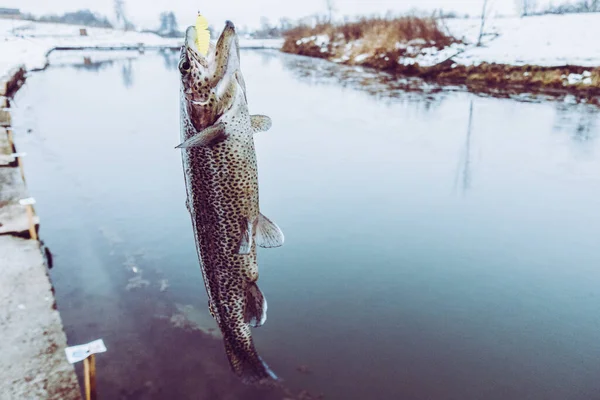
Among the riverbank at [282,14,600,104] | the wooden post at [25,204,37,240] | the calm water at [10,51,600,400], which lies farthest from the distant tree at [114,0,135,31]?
the wooden post at [25,204,37,240]

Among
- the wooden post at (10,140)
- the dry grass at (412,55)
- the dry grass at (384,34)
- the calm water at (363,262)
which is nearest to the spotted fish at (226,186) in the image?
the calm water at (363,262)

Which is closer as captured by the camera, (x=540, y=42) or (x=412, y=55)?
(x=540, y=42)

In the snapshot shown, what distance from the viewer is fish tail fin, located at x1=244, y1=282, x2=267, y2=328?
2.54 metres

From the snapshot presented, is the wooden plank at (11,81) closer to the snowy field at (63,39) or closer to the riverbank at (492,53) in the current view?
the snowy field at (63,39)

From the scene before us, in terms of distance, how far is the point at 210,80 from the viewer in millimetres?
2035

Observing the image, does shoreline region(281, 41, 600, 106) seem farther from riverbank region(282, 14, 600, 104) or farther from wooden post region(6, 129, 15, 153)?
wooden post region(6, 129, 15, 153)

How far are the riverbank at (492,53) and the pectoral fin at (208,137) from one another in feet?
67.6

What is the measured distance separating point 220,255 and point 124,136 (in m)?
13.0

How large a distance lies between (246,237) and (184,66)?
0.86 metres

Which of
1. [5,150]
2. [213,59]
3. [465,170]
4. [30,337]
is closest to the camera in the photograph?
[213,59]

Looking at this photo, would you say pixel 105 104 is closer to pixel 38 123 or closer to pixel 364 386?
pixel 38 123

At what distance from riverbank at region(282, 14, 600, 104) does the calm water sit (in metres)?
9.18

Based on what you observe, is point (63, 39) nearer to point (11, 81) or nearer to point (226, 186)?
point (11, 81)

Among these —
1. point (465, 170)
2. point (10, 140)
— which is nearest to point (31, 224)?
point (10, 140)
